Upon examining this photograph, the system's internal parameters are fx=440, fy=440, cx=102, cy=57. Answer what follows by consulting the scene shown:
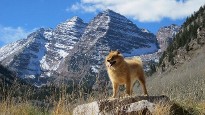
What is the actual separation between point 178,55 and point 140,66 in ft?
620

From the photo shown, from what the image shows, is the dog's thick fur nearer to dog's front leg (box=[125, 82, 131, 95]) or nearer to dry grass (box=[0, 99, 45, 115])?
dog's front leg (box=[125, 82, 131, 95])

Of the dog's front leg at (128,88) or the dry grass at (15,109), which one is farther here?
the dog's front leg at (128,88)

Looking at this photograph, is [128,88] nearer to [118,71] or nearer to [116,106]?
[118,71]

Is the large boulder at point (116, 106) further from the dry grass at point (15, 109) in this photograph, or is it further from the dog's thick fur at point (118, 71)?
the dry grass at point (15, 109)

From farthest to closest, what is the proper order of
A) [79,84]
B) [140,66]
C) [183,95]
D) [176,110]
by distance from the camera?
[183,95] < [140,66] < [176,110] < [79,84]

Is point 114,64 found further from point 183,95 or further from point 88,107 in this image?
point 183,95

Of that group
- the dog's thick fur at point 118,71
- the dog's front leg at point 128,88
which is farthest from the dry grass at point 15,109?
the dog's front leg at point 128,88

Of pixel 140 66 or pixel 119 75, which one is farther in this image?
pixel 140 66

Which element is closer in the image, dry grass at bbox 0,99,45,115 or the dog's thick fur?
dry grass at bbox 0,99,45,115

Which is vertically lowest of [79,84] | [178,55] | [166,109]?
[166,109]

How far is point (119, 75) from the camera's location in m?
11.1

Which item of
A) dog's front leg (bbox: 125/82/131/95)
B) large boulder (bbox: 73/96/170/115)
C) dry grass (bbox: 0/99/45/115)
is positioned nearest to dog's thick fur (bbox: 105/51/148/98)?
dog's front leg (bbox: 125/82/131/95)

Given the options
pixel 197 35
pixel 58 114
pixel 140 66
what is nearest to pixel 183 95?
pixel 140 66

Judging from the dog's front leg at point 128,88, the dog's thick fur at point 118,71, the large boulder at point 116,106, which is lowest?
the large boulder at point 116,106
